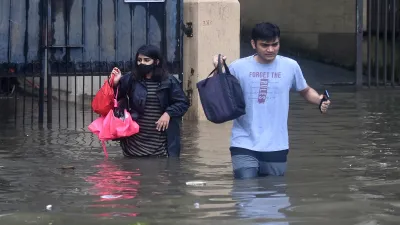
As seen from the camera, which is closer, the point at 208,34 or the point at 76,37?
the point at 76,37

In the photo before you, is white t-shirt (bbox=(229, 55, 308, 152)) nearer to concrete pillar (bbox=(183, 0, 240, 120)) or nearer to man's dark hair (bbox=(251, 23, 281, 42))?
man's dark hair (bbox=(251, 23, 281, 42))

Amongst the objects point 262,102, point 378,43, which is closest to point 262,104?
point 262,102

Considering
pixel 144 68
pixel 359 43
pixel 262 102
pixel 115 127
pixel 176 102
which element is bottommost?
pixel 115 127

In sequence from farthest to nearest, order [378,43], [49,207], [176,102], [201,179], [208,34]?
1. [378,43]
2. [208,34]
3. [176,102]
4. [201,179]
5. [49,207]

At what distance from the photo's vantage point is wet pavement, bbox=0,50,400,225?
22.0 feet

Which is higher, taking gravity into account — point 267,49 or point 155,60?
point 267,49

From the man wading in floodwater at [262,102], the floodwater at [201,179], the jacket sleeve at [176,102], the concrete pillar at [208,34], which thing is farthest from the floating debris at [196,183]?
the concrete pillar at [208,34]

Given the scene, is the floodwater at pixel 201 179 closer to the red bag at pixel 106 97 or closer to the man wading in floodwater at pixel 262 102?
the man wading in floodwater at pixel 262 102

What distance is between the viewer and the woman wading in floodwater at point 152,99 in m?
9.36

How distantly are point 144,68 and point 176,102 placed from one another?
1.46ft

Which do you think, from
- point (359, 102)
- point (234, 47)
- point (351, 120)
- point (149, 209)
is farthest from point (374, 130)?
point (149, 209)

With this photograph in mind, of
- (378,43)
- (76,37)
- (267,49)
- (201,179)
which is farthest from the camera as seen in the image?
(378,43)

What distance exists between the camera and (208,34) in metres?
13.4

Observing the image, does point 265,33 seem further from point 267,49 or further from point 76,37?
point 76,37
